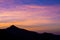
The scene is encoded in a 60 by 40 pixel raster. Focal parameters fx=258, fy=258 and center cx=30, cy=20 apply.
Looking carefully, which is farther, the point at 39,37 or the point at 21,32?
the point at 21,32

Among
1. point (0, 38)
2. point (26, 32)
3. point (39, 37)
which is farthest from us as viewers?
point (26, 32)

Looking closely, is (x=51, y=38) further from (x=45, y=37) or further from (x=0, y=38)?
(x=0, y=38)

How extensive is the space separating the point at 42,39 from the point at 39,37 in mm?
7385

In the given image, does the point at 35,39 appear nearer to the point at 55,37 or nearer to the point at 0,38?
the point at 55,37

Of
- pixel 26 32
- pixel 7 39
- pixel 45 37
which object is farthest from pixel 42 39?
pixel 7 39

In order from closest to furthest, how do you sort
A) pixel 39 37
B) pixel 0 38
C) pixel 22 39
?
pixel 0 38
pixel 22 39
pixel 39 37

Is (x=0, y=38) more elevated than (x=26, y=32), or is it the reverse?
(x=26, y=32)

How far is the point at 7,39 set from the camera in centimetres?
13975

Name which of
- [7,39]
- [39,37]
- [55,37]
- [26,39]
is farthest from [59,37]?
[7,39]

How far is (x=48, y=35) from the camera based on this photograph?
600 ft

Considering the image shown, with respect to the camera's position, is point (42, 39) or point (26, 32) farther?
point (26, 32)

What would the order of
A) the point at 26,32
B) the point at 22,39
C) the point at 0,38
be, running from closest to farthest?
the point at 0,38, the point at 22,39, the point at 26,32

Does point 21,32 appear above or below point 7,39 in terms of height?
above

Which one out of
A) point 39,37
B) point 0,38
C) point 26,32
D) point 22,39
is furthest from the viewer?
point 26,32
